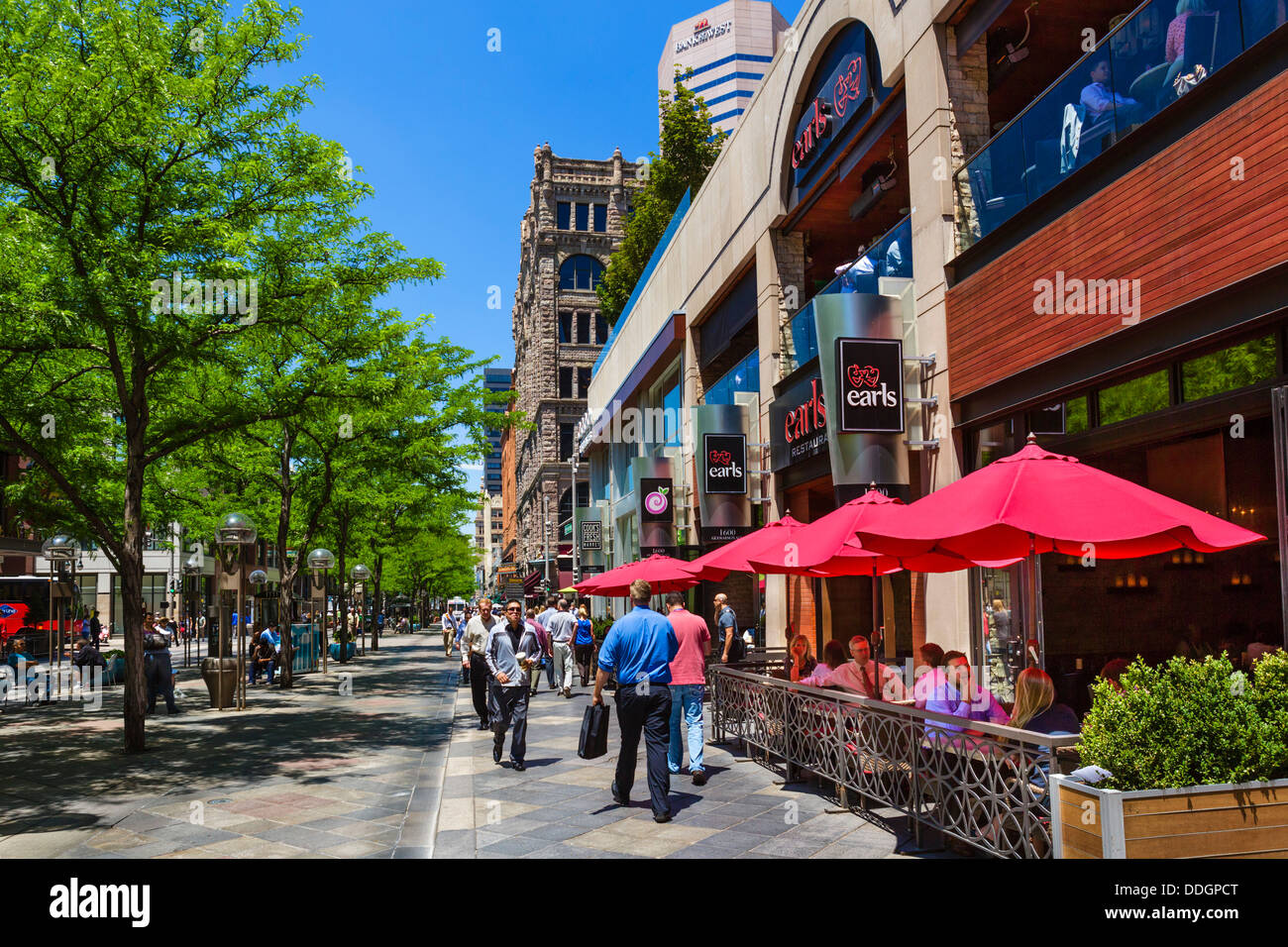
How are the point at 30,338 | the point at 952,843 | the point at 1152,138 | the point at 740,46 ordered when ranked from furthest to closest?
the point at 740,46
the point at 30,338
the point at 1152,138
the point at 952,843

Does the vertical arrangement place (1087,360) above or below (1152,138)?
below

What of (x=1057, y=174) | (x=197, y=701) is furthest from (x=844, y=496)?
(x=197, y=701)

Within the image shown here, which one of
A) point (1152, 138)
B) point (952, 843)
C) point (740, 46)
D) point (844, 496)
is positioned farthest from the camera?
point (740, 46)

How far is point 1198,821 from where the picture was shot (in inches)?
189

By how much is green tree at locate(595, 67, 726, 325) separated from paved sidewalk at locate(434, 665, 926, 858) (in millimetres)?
32341

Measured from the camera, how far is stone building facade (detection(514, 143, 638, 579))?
247ft

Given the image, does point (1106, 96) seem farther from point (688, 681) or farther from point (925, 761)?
point (688, 681)

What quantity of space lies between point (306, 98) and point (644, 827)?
1104cm

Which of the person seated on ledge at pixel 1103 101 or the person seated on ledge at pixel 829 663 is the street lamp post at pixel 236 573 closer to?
the person seated on ledge at pixel 829 663

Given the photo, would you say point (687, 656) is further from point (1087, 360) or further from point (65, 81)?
point (65, 81)

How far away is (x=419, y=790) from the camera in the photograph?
33.4 feet

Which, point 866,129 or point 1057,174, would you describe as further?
point 866,129

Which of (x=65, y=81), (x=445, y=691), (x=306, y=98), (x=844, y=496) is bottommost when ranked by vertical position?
(x=445, y=691)

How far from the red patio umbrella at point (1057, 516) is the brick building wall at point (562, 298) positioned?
67640mm
